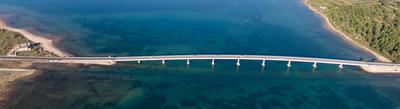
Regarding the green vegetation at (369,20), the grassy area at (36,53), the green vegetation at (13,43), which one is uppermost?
the green vegetation at (369,20)

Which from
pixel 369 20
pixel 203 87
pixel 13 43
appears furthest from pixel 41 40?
pixel 369 20

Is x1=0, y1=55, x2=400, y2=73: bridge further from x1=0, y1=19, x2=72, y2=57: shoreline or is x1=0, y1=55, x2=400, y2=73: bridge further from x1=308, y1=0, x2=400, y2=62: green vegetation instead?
x1=308, y1=0, x2=400, y2=62: green vegetation

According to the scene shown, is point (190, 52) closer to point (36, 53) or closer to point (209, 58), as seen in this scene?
point (209, 58)

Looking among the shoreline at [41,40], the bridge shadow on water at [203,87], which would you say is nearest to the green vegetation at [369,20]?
the bridge shadow on water at [203,87]

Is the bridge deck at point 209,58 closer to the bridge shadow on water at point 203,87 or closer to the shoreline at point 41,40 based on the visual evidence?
the bridge shadow on water at point 203,87

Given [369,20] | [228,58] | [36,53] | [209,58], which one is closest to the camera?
[209,58]

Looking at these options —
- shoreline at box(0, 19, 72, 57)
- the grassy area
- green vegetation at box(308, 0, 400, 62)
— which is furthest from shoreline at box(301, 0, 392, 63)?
the grassy area

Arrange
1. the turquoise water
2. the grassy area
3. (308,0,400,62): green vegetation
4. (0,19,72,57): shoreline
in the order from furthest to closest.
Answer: (308,0,400,62): green vegetation
(0,19,72,57): shoreline
the grassy area
the turquoise water
